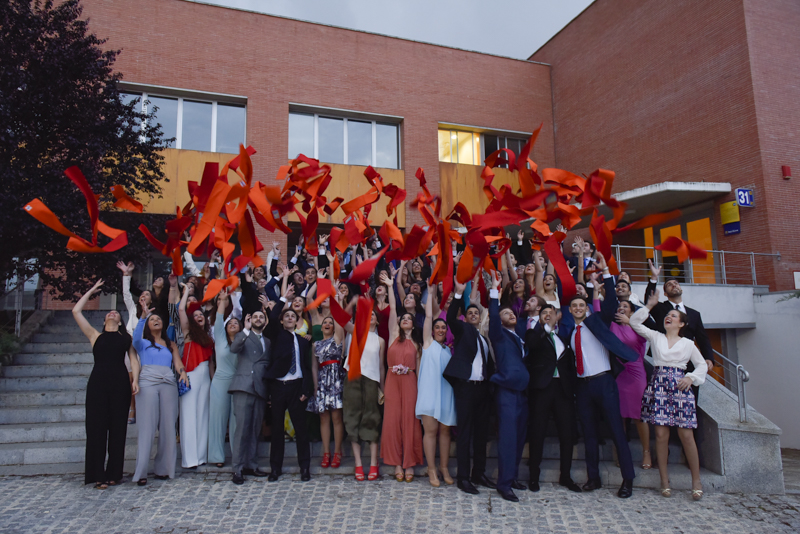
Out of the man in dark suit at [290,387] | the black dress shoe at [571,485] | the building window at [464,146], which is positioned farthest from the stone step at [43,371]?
the building window at [464,146]

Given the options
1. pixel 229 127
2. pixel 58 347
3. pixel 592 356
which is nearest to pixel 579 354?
pixel 592 356

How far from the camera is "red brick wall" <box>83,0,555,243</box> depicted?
1305 centimetres

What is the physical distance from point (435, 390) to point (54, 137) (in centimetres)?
644

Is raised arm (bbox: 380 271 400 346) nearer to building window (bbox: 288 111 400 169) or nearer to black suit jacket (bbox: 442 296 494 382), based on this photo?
black suit jacket (bbox: 442 296 494 382)

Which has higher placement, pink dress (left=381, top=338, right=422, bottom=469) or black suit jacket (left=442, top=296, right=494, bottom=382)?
black suit jacket (left=442, top=296, right=494, bottom=382)

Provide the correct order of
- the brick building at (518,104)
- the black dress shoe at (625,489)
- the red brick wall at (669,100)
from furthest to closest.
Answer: the brick building at (518,104) → the red brick wall at (669,100) → the black dress shoe at (625,489)

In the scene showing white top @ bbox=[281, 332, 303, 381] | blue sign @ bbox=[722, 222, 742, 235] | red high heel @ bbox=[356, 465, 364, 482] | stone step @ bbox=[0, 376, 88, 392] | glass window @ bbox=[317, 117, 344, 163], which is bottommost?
red high heel @ bbox=[356, 465, 364, 482]

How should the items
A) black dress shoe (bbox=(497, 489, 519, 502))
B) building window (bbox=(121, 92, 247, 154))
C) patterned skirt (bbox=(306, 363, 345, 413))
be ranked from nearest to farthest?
Answer: black dress shoe (bbox=(497, 489, 519, 502)), patterned skirt (bbox=(306, 363, 345, 413)), building window (bbox=(121, 92, 247, 154))

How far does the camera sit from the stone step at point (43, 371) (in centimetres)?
734

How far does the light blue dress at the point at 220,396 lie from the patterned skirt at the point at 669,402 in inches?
157

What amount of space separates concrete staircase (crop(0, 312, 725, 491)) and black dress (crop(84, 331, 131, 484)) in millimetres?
500

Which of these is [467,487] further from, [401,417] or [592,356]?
[592,356]

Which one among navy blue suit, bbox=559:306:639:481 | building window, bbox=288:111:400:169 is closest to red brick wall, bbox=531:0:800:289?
building window, bbox=288:111:400:169

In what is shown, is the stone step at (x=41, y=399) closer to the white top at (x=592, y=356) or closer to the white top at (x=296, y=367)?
the white top at (x=296, y=367)
